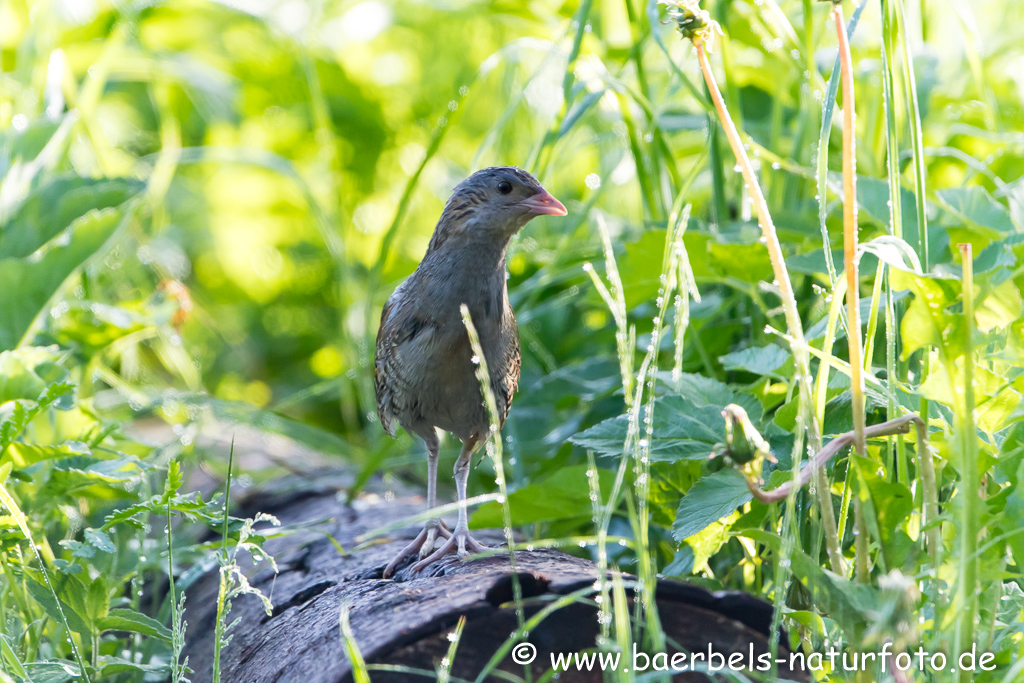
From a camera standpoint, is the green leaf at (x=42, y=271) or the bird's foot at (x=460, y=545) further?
the green leaf at (x=42, y=271)

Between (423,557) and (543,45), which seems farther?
(543,45)

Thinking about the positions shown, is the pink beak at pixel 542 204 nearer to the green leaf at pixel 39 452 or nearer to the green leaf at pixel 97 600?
the green leaf at pixel 39 452

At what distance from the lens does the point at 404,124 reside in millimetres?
6629

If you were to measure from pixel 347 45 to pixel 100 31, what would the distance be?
1.71 m

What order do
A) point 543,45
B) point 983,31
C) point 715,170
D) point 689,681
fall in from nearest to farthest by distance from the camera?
1. point 689,681
2. point 715,170
3. point 543,45
4. point 983,31

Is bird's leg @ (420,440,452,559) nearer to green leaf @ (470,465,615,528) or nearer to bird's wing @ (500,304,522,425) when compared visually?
green leaf @ (470,465,615,528)

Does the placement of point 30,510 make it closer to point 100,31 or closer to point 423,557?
point 423,557

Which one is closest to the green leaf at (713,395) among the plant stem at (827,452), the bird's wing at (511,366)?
the plant stem at (827,452)

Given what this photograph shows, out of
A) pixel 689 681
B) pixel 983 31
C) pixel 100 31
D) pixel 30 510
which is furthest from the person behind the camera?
pixel 100 31

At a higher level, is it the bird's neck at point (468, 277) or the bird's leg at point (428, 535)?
the bird's neck at point (468, 277)

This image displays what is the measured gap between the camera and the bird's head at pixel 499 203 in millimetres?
2693

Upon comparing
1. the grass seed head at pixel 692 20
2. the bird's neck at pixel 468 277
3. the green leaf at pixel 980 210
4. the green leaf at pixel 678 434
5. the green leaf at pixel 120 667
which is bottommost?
the green leaf at pixel 120 667

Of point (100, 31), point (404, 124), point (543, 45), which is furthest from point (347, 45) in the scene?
point (543, 45)

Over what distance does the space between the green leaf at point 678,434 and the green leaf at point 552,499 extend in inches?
7.4
